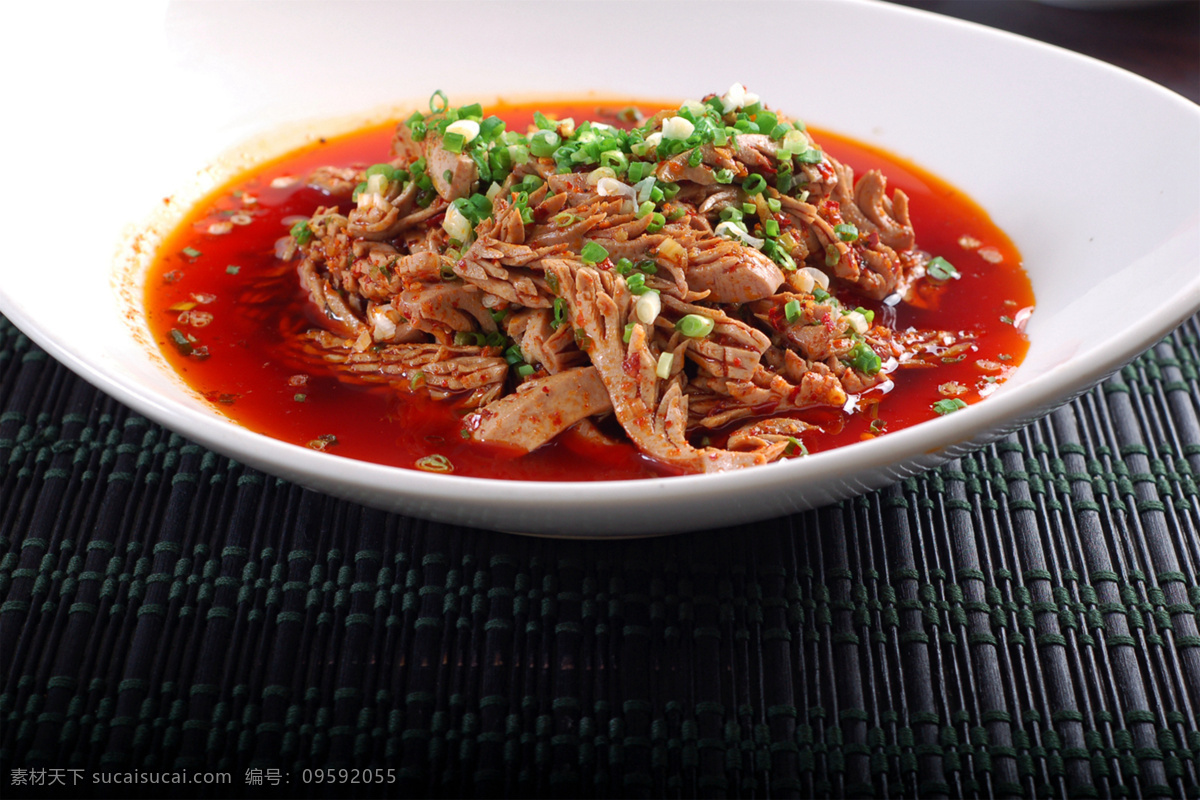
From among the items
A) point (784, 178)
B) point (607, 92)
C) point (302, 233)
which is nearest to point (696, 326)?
point (784, 178)

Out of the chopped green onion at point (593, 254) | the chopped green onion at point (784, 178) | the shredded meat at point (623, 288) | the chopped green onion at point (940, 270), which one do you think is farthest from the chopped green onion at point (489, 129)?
the chopped green onion at point (940, 270)

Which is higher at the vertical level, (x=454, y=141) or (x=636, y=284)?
(x=454, y=141)

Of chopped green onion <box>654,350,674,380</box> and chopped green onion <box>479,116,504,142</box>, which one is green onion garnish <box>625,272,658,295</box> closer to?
chopped green onion <box>654,350,674,380</box>

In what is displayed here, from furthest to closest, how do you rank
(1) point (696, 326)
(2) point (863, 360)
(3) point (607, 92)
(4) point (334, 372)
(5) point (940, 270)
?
1. (3) point (607, 92)
2. (5) point (940, 270)
3. (4) point (334, 372)
4. (2) point (863, 360)
5. (1) point (696, 326)

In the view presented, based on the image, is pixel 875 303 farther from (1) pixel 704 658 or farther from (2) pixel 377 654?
(2) pixel 377 654

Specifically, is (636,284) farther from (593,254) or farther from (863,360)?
(863,360)

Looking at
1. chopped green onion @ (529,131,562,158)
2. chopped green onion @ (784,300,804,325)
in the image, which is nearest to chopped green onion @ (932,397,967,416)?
chopped green onion @ (784,300,804,325)

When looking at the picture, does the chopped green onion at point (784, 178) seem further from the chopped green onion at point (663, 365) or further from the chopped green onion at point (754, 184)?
the chopped green onion at point (663, 365)
